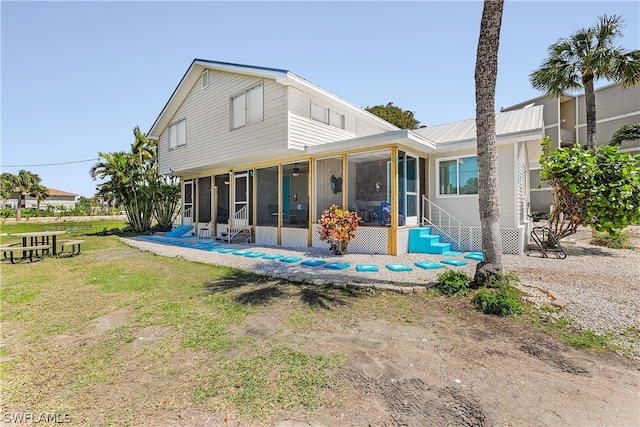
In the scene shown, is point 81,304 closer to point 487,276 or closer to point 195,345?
point 195,345

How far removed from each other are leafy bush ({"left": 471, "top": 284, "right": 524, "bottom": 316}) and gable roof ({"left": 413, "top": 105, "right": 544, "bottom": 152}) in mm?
6158

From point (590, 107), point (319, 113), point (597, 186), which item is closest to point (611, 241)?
point (597, 186)

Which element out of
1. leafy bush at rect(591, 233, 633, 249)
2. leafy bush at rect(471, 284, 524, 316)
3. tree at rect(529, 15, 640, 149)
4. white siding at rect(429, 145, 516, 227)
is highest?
tree at rect(529, 15, 640, 149)

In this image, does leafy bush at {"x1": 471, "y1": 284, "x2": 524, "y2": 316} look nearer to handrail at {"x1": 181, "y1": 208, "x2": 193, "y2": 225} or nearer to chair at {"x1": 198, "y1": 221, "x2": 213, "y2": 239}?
chair at {"x1": 198, "y1": 221, "x2": 213, "y2": 239}

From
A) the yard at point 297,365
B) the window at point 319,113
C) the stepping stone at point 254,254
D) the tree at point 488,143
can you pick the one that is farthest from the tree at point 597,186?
the stepping stone at point 254,254

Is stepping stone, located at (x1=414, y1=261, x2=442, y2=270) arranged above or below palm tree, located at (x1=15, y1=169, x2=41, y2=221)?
below

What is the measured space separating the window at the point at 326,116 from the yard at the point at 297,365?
8.24 metres

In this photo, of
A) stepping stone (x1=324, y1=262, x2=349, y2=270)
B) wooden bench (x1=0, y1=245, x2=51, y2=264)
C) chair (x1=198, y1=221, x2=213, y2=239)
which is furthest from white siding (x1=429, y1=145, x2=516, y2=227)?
wooden bench (x1=0, y1=245, x2=51, y2=264)

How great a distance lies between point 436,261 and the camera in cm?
828

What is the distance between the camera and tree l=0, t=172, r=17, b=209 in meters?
41.0

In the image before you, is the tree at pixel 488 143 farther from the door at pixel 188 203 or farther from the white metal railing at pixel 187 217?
the white metal railing at pixel 187 217

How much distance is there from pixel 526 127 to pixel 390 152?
5923mm

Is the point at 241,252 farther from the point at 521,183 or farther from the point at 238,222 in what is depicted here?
the point at 521,183

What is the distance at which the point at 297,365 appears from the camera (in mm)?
3006
